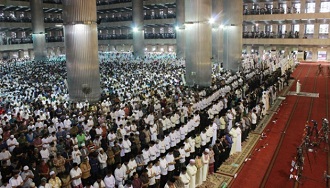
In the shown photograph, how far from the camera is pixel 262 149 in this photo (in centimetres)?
1170

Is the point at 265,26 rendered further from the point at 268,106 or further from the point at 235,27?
the point at 268,106

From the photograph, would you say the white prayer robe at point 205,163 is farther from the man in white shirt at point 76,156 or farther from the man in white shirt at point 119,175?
the man in white shirt at point 76,156

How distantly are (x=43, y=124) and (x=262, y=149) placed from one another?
8.51 meters

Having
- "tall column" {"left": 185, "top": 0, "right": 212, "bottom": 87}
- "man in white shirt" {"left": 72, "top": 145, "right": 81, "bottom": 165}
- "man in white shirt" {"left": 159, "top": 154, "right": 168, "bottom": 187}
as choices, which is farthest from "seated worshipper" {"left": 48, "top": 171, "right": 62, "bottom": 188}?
"tall column" {"left": 185, "top": 0, "right": 212, "bottom": 87}

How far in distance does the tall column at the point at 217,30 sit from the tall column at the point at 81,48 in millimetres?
19614

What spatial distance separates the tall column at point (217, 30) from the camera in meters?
34.7

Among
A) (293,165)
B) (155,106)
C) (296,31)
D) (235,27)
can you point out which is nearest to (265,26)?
(296,31)

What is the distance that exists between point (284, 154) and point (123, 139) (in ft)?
18.8

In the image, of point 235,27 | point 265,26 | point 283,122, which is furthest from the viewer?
point 265,26

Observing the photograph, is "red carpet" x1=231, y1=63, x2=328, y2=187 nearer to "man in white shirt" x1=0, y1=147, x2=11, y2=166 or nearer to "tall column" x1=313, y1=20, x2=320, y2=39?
"man in white shirt" x1=0, y1=147, x2=11, y2=166

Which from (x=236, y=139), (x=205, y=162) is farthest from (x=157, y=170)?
(x=236, y=139)

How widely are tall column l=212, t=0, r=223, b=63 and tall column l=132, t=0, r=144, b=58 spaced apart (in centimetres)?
1166

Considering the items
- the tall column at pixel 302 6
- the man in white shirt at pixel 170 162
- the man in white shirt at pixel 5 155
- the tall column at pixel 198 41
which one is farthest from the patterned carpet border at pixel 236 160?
the tall column at pixel 302 6

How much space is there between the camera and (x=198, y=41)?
22.2 m
